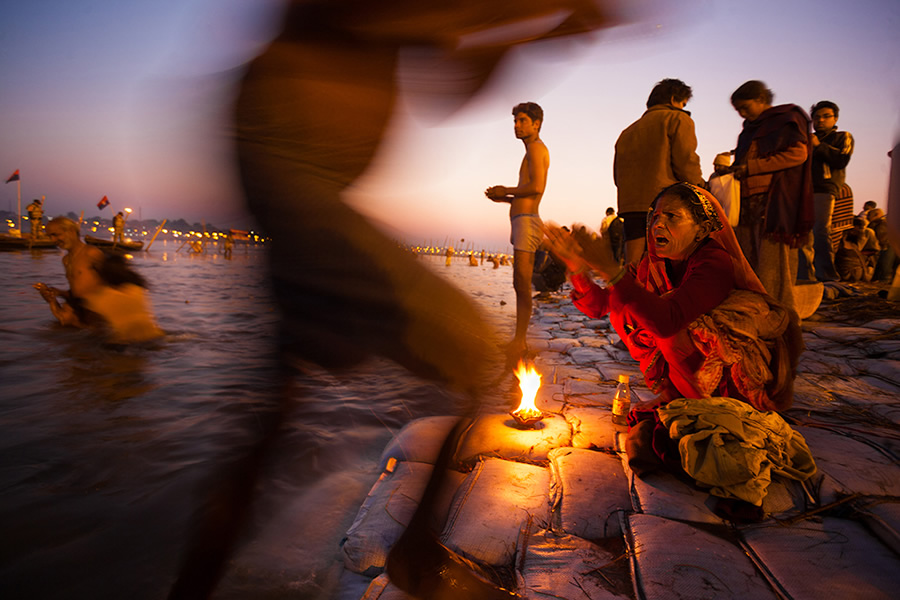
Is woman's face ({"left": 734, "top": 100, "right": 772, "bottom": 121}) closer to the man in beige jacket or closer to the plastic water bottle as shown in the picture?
the man in beige jacket

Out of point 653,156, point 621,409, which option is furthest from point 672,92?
point 621,409

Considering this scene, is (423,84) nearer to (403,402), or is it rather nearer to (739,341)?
(739,341)

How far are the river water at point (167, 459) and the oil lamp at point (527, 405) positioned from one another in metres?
0.45

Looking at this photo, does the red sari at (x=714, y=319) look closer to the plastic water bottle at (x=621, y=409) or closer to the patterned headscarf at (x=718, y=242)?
the patterned headscarf at (x=718, y=242)

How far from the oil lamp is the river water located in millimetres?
446

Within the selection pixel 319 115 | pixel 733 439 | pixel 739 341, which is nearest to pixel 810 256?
pixel 739 341

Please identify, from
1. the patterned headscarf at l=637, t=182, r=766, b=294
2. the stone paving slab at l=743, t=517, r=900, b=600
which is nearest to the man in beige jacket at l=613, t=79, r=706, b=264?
the patterned headscarf at l=637, t=182, r=766, b=294

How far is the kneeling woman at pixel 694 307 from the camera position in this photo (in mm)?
1954

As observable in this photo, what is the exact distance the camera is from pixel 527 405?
2512mm

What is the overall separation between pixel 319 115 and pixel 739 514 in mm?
2100

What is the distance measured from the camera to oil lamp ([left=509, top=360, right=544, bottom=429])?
2.43 m

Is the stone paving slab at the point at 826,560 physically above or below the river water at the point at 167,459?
above

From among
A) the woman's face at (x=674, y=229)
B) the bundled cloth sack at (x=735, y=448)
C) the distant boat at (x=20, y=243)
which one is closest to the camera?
the bundled cloth sack at (x=735, y=448)

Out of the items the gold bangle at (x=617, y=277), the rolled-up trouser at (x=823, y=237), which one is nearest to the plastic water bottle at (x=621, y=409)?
the gold bangle at (x=617, y=277)
